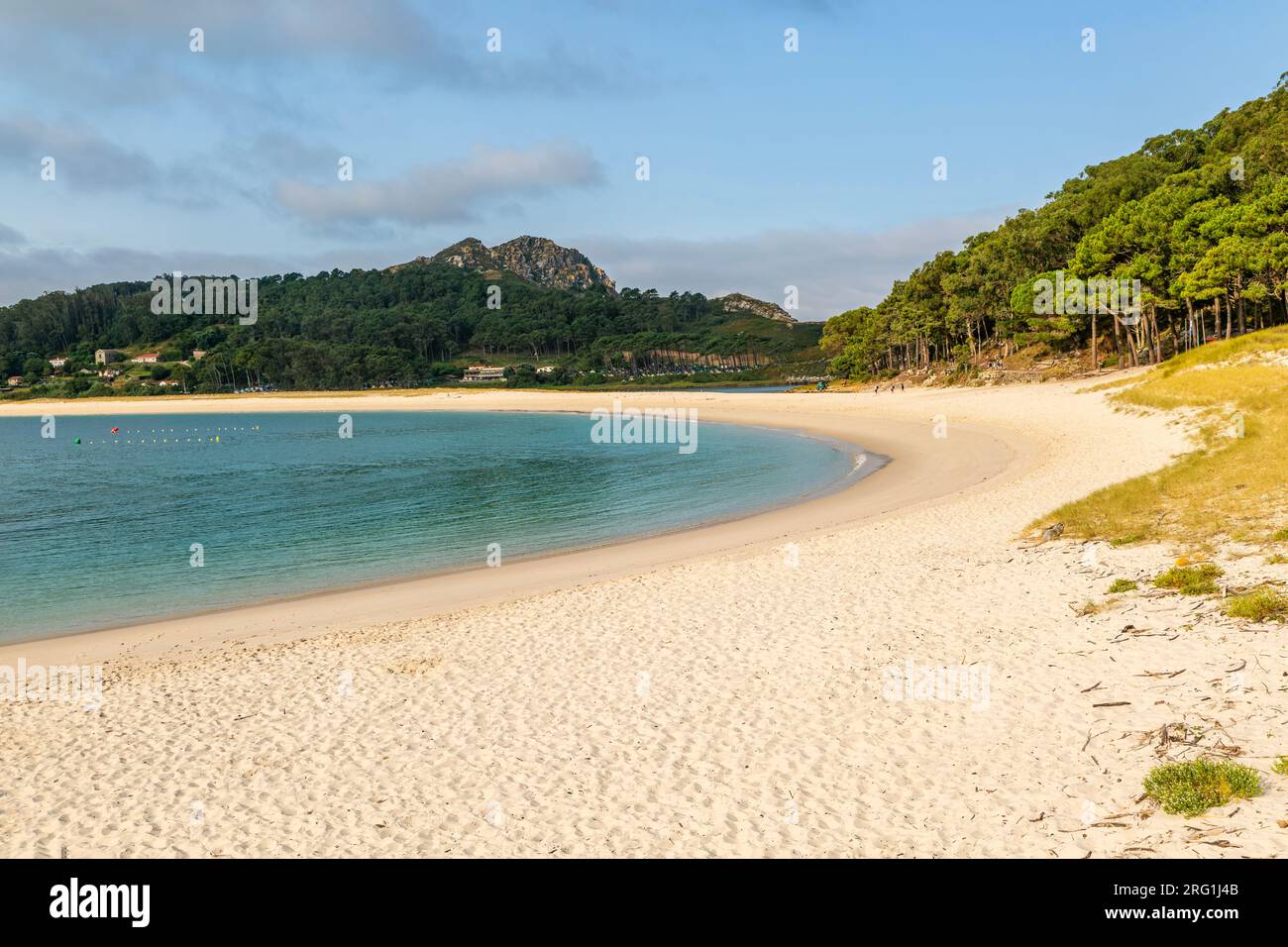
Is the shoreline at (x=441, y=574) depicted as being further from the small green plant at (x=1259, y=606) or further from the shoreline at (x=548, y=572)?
the small green plant at (x=1259, y=606)

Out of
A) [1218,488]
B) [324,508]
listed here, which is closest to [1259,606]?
[1218,488]

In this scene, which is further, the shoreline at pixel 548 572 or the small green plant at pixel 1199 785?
the shoreline at pixel 548 572

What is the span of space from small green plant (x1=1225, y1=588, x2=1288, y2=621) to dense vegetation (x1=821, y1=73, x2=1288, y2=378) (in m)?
57.1

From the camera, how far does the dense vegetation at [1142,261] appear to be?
58.3m

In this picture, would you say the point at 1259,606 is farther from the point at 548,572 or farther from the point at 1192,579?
the point at 548,572

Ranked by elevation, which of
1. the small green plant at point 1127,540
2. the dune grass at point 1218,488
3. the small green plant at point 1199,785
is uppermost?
the dune grass at point 1218,488

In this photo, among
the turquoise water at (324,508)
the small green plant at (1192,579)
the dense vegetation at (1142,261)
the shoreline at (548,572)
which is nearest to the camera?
the small green plant at (1192,579)

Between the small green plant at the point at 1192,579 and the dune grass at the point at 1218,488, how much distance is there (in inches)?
79.8

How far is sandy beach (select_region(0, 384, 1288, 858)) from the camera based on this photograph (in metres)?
7.48

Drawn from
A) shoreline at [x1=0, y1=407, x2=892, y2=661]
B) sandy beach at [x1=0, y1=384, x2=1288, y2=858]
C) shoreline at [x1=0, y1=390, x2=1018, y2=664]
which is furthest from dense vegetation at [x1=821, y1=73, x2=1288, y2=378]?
sandy beach at [x1=0, y1=384, x2=1288, y2=858]

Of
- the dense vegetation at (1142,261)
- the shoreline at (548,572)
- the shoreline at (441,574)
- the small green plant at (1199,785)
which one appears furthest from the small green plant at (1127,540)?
the dense vegetation at (1142,261)

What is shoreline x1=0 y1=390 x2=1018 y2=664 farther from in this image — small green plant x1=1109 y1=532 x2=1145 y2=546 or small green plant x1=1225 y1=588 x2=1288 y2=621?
small green plant x1=1225 y1=588 x2=1288 y2=621

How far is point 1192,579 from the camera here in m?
12.8

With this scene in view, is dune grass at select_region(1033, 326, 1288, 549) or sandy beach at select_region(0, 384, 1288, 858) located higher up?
dune grass at select_region(1033, 326, 1288, 549)
